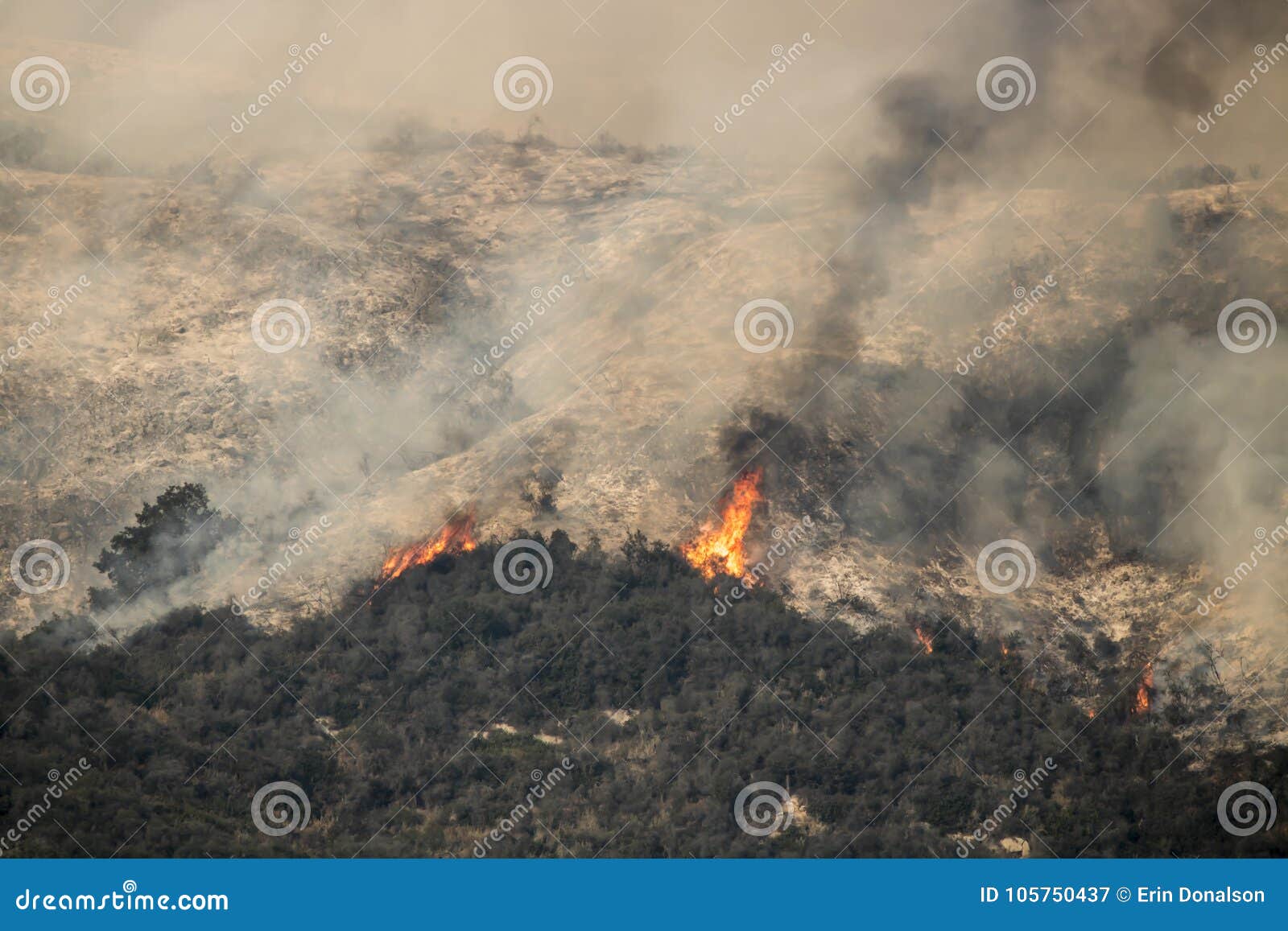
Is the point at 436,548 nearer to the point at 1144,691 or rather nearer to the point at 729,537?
the point at 729,537

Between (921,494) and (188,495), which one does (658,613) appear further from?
(188,495)

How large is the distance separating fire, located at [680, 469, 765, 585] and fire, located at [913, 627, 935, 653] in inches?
245

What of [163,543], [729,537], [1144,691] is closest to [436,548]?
[163,543]

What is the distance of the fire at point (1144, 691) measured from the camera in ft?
164

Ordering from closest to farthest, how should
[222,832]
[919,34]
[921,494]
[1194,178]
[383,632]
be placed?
[222,832] → [383,632] → [921,494] → [1194,178] → [919,34]

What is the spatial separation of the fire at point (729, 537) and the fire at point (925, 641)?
623 centimetres

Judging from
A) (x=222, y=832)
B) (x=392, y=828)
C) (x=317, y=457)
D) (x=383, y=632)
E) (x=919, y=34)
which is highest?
(x=919, y=34)

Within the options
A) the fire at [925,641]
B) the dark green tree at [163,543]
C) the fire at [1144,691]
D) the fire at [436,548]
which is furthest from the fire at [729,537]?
the dark green tree at [163,543]

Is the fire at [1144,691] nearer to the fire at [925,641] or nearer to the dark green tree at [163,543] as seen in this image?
the fire at [925,641]

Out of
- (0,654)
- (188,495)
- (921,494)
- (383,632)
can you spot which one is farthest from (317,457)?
(921,494)

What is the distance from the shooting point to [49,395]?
191ft

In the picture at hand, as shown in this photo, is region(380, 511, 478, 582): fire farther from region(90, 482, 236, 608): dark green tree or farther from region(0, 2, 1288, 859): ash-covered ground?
region(90, 482, 236, 608): dark green tree

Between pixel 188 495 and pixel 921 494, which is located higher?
pixel 921 494

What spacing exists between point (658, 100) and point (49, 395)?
113ft
